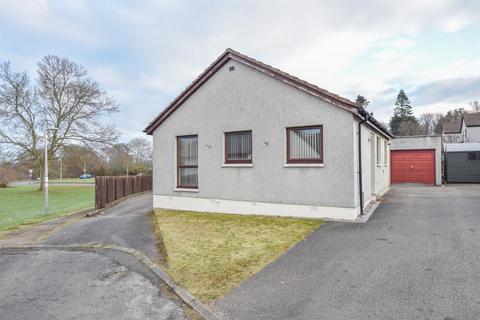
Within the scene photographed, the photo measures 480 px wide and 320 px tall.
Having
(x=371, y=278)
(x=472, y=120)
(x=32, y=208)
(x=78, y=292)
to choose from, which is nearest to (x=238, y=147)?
(x=371, y=278)

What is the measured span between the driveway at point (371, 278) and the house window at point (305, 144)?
2.62 m

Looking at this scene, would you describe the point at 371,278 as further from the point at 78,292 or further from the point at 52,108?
the point at 52,108

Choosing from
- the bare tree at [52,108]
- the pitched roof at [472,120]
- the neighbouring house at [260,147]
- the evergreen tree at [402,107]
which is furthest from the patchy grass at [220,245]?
the evergreen tree at [402,107]

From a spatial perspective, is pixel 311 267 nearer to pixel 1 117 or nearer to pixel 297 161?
pixel 297 161

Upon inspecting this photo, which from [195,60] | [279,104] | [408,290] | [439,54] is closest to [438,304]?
[408,290]

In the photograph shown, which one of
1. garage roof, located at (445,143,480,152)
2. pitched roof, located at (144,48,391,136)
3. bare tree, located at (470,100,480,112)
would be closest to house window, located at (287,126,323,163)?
pitched roof, located at (144,48,391,136)

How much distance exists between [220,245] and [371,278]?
136 inches

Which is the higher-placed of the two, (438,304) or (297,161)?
(297,161)

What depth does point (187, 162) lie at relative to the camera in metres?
12.9

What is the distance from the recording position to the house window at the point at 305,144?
979cm

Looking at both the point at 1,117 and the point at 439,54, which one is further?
the point at 1,117

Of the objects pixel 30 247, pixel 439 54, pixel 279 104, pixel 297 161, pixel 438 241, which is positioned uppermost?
pixel 439 54

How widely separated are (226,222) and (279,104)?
429 centimetres

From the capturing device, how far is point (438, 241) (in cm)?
679
